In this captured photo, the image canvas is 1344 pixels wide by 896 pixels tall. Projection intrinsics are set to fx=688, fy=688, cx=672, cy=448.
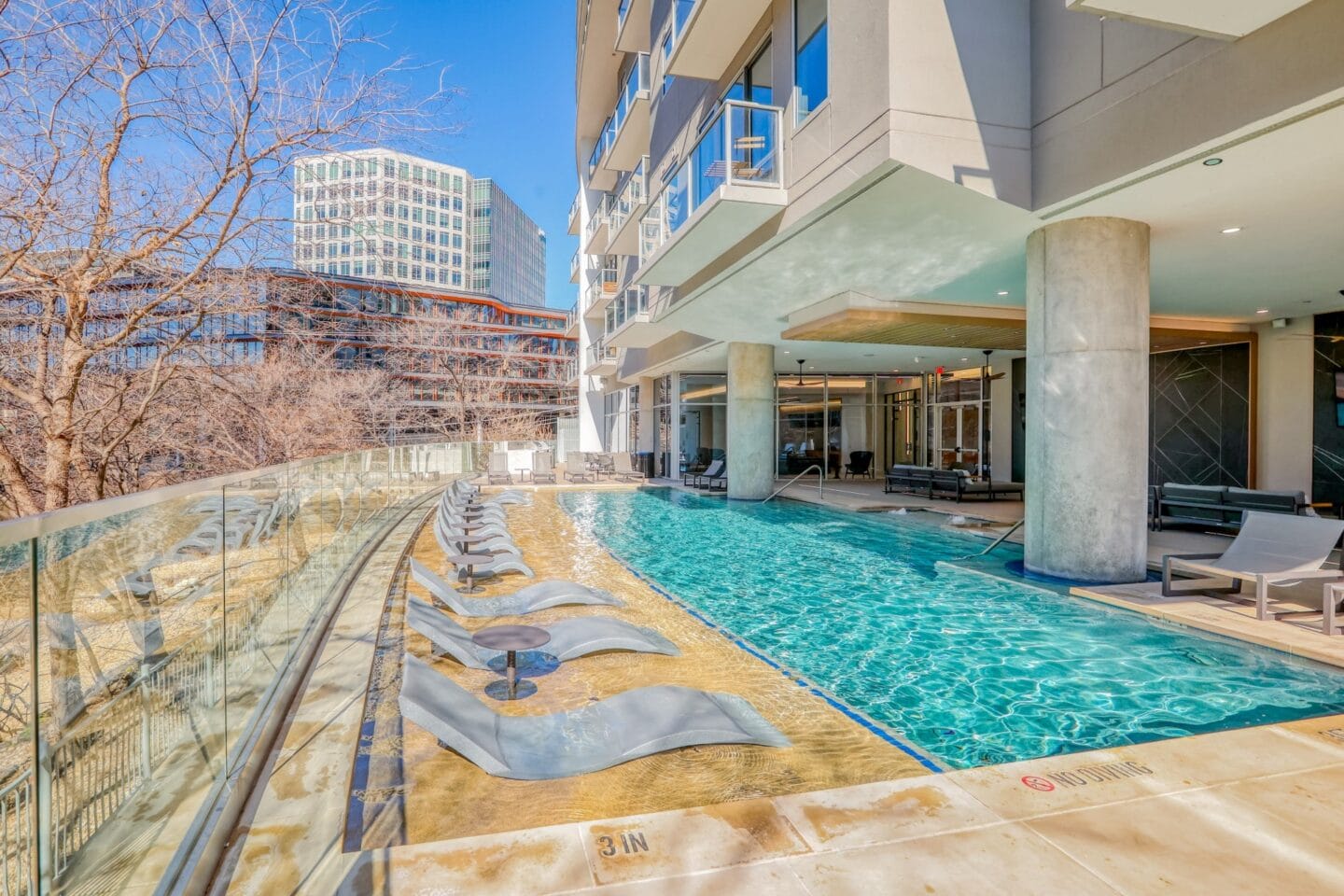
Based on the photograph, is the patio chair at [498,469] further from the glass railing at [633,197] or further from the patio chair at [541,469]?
the glass railing at [633,197]

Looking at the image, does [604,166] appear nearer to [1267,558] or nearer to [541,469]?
[541,469]

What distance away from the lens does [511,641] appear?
170 inches

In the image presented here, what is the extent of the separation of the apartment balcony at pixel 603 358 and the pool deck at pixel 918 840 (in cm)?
2221

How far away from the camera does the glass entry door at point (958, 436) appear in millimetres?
21109

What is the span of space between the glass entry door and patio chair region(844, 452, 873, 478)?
2.22 meters

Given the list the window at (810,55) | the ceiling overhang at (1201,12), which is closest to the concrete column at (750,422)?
the window at (810,55)

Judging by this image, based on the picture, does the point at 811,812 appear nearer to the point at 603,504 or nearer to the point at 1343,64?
the point at 1343,64

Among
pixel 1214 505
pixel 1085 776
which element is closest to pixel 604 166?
Result: pixel 1214 505

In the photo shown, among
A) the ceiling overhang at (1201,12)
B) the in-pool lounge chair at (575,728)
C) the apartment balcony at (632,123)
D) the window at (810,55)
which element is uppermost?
the apartment balcony at (632,123)

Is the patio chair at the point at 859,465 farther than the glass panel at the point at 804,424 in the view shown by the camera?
No

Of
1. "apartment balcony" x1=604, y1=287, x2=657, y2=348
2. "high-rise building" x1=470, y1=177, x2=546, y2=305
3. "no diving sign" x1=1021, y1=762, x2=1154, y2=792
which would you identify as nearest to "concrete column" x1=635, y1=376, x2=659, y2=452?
"apartment balcony" x1=604, y1=287, x2=657, y2=348

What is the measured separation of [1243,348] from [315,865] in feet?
55.2

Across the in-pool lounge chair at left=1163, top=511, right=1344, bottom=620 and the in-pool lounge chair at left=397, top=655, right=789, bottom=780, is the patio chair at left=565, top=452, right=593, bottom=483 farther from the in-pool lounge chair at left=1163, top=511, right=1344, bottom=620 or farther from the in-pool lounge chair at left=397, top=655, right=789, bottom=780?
the in-pool lounge chair at left=397, top=655, right=789, bottom=780

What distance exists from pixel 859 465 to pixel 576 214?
2116cm
